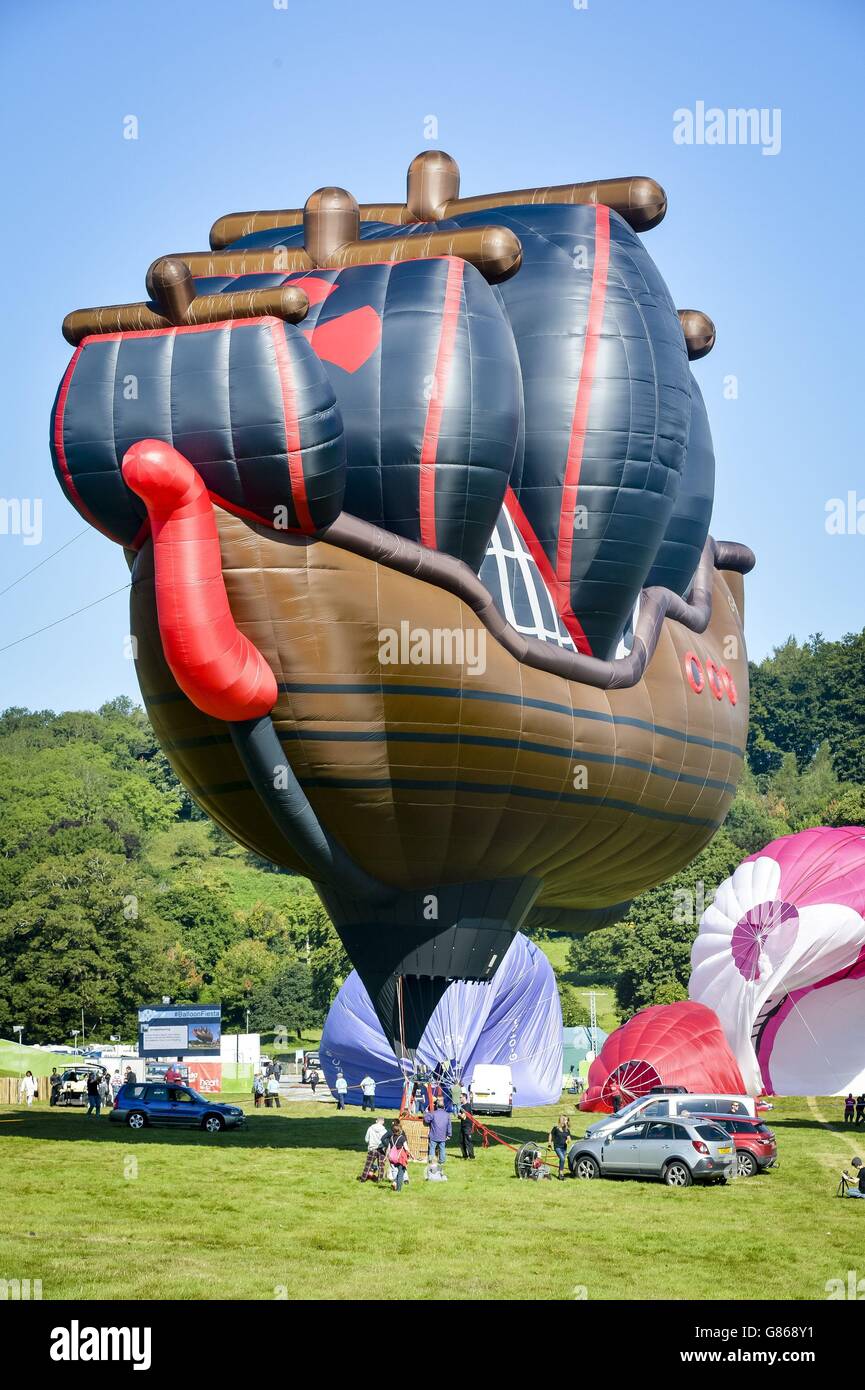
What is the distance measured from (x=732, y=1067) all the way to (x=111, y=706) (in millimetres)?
142564

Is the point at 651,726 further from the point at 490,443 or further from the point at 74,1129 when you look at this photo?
the point at 74,1129

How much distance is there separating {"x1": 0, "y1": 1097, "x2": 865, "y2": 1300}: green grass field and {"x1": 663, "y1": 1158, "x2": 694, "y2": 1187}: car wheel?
0.42 m

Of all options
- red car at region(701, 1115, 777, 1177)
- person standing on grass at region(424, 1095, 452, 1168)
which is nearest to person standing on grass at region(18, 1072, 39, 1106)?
person standing on grass at region(424, 1095, 452, 1168)

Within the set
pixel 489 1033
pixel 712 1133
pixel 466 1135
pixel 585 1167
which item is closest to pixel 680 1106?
pixel 712 1133

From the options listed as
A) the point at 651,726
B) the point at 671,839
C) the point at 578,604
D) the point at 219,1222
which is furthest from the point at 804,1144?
the point at 219,1222

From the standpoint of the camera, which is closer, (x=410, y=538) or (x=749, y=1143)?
(x=410, y=538)

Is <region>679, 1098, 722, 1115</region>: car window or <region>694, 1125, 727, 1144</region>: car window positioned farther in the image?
<region>679, 1098, 722, 1115</region>: car window

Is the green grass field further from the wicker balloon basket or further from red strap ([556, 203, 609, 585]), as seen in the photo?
red strap ([556, 203, 609, 585])

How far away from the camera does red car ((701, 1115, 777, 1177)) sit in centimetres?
2922

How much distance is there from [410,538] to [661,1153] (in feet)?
34.4

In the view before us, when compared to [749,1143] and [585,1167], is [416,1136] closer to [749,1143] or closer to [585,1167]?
[585,1167]

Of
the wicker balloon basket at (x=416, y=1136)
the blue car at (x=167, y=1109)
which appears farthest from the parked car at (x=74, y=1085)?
the wicker balloon basket at (x=416, y=1136)

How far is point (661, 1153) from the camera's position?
90.4 ft

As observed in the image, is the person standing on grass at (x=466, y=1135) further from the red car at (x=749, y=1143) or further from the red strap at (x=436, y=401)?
the red strap at (x=436, y=401)
